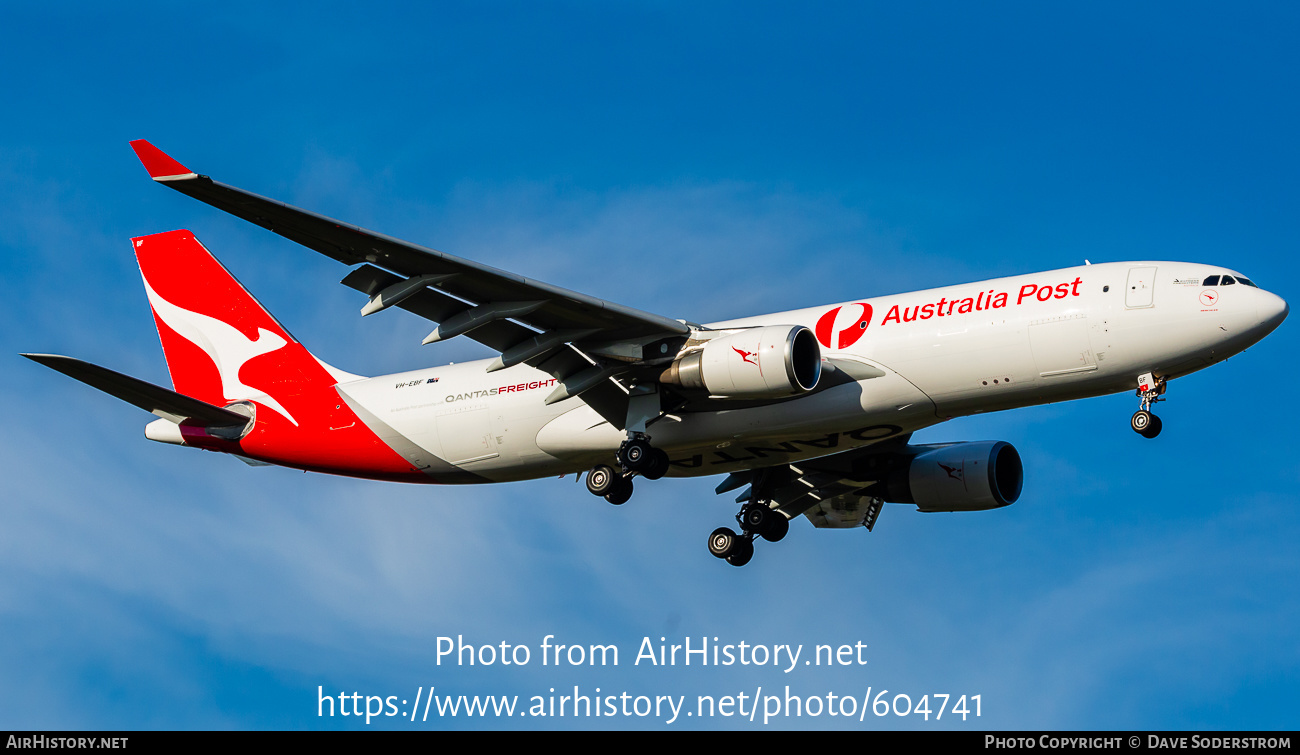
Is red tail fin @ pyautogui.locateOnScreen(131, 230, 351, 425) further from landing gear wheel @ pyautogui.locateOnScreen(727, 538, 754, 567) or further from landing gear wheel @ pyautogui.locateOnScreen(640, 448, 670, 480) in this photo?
landing gear wheel @ pyautogui.locateOnScreen(727, 538, 754, 567)

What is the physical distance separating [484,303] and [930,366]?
9187mm

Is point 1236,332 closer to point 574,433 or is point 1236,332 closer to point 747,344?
point 747,344

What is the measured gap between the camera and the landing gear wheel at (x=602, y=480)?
A: 29672 millimetres

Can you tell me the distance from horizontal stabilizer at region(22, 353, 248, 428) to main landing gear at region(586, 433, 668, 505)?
391 inches

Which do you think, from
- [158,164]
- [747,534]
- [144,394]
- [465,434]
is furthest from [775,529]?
[158,164]

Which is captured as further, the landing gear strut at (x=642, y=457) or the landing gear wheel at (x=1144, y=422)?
the landing gear strut at (x=642, y=457)

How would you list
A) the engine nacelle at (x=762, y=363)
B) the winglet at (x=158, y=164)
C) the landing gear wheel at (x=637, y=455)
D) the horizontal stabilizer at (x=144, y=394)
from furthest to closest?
the landing gear wheel at (x=637, y=455) < the horizontal stabilizer at (x=144, y=394) < the engine nacelle at (x=762, y=363) < the winglet at (x=158, y=164)

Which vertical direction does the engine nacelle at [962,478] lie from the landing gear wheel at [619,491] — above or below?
above

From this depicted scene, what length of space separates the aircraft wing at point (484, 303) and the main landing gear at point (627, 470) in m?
1.10

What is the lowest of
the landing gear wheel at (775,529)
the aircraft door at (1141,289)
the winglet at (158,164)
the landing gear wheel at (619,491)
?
the landing gear wheel at (619,491)

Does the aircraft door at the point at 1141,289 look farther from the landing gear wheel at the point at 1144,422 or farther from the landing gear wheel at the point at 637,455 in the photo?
the landing gear wheel at the point at 637,455

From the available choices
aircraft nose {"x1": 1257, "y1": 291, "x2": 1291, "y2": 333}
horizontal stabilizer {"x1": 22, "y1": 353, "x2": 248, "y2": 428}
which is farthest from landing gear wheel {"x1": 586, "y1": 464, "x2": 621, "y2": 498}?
aircraft nose {"x1": 1257, "y1": 291, "x2": 1291, "y2": 333}

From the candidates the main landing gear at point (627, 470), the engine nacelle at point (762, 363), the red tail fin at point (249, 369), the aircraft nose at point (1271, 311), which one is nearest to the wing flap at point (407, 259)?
the engine nacelle at point (762, 363)

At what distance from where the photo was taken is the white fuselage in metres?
25.7
